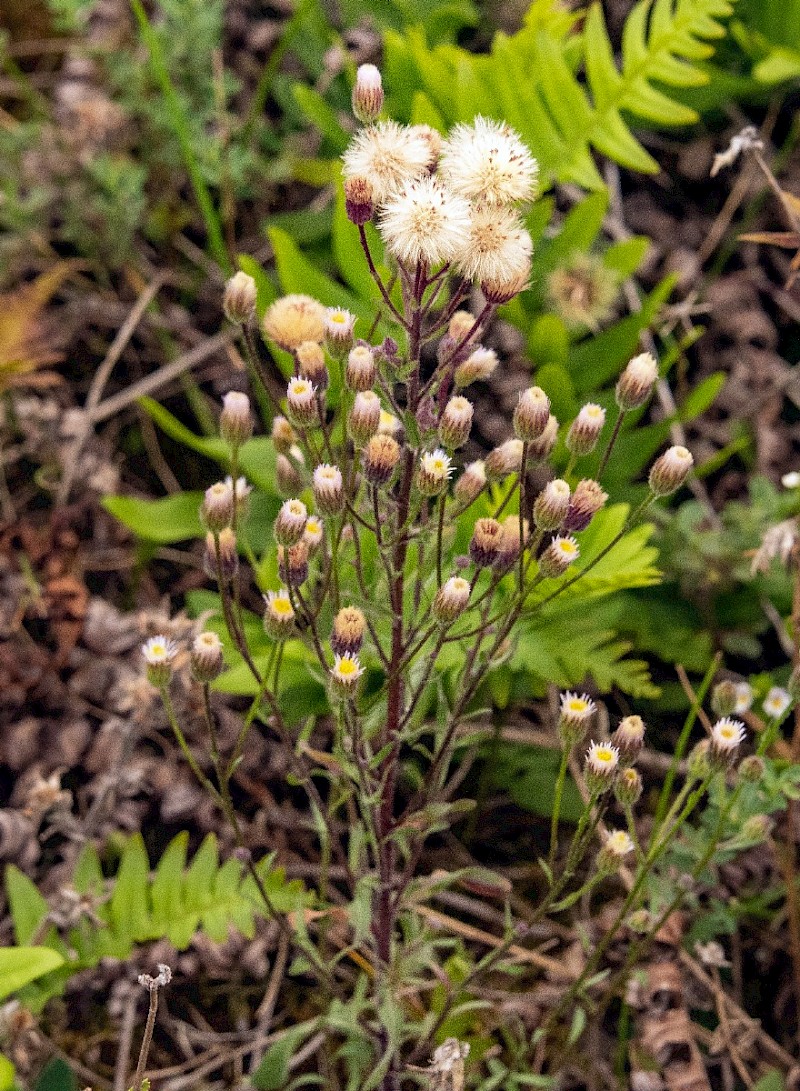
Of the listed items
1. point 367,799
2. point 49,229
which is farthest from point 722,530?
point 49,229

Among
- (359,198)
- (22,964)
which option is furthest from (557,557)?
(22,964)

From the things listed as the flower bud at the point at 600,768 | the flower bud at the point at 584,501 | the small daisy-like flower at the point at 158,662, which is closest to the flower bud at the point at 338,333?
the flower bud at the point at 584,501

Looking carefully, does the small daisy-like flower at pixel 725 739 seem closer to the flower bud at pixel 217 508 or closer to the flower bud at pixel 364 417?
the flower bud at pixel 364 417

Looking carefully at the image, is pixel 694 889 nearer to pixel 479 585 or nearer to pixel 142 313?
pixel 479 585

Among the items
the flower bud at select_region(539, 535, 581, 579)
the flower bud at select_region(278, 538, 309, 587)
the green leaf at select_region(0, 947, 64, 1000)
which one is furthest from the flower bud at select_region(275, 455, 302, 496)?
the green leaf at select_region(0, 947, 64, 1000)

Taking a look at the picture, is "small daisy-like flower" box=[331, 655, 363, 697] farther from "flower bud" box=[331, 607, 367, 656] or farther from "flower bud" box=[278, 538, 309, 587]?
"flower bud" box=[278, 538, 309, 587]

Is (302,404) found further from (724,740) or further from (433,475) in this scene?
(724,740)
